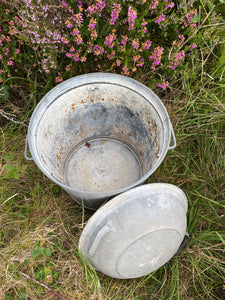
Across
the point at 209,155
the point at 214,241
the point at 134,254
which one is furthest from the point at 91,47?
the point at 214,241

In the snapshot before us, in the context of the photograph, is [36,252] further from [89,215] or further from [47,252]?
[89,215]

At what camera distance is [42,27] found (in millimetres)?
1560

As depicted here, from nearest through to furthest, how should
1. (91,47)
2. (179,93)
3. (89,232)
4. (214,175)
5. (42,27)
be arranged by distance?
(89,232) → (42,27) → (91,47) → (214,175) → (179,93)

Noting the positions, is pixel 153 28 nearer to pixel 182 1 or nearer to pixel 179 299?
pixel 182 1

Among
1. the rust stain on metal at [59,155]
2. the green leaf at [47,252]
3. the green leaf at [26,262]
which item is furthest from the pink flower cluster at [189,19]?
the green leaf at [26,262]

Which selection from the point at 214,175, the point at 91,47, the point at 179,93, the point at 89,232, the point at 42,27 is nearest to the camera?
the point at 89,232

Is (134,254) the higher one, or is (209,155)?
(209,155)

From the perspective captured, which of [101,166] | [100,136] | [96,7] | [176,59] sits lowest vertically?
[101,166]

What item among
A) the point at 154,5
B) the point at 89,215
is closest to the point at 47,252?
the point at 89,215

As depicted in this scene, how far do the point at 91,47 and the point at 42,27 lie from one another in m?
0.33

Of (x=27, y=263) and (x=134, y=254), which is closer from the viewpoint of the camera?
(x=134, y=254)

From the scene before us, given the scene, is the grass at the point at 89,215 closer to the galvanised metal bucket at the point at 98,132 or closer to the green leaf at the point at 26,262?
the green leaf at the point at 26,262

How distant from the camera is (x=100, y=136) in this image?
7.41 ft

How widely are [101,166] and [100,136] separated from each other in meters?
0.30
